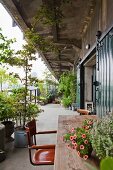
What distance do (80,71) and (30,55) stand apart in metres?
4.25

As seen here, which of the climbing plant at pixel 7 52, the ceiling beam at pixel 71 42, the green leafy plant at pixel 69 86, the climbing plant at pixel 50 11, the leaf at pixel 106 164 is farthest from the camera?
the green leafy plant at pixel 69 86

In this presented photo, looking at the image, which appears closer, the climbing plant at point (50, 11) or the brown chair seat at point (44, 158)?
the brown chair seat at point (44, 158)

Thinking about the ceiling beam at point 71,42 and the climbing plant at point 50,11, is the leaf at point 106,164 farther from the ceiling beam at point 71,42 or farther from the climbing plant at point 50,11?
the ceiling beam at point 71,42

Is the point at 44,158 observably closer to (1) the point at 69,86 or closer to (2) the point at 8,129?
(2) the point at 8,129

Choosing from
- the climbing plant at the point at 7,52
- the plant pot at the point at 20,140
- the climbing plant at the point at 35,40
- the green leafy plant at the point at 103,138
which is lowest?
the plant pot at the point at 20,140

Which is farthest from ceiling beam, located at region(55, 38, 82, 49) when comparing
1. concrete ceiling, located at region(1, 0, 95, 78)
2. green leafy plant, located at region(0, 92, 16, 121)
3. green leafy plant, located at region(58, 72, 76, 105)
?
green leafy plant, located at region(0, 92, 16, 121)

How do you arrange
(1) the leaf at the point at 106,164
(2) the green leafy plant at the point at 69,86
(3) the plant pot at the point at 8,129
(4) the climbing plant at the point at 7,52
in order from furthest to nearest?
(2) the green leafy plant at the point at 69,86
(3) the plant pot at the point at 8,129
(4) the climbing plant at the point at 7,52
(1) the leaf at the point at 106,164

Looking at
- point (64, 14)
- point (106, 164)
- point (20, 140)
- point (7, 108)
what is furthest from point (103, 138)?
point (64, 14)

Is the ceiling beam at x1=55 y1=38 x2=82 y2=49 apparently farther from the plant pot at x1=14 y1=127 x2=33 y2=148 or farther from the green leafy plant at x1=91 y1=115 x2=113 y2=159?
the green leafy plant at x1=91 y1=115 x2=113 y2=159

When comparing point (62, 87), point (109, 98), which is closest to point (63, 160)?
point (109, 98)

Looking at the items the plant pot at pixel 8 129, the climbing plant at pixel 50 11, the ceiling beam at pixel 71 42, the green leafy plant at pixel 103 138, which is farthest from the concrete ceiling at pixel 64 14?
the green leafy plant at pixel 103 138

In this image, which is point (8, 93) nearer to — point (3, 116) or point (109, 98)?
point (3, 116)

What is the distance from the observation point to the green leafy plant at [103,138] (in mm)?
1245

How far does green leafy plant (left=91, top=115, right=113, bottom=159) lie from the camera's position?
4.08 ft
